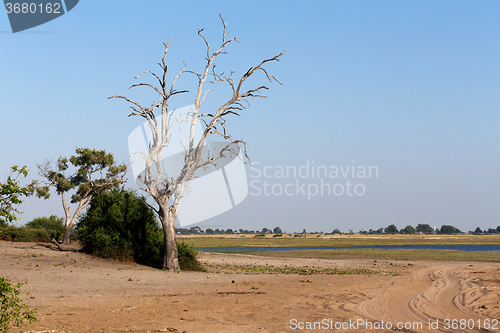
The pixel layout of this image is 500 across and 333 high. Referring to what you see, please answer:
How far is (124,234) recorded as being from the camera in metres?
23.5

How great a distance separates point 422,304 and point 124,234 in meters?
16.7

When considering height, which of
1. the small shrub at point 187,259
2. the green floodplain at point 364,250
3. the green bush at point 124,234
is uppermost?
the green bush at point 124,234

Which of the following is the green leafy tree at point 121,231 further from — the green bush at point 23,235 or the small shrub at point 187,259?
the green bush at point 23,235

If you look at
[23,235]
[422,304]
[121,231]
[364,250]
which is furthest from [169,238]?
[364,250]

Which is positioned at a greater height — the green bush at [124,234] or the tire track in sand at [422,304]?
the green bush at [124,234]

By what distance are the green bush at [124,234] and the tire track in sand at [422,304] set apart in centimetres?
1249

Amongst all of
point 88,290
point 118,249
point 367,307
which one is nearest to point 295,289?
point 367,307

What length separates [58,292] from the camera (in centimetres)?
1360

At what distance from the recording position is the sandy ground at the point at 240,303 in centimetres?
953

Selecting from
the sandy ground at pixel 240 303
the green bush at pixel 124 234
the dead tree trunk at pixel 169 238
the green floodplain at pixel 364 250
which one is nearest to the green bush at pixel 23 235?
the green floodplain at pixel 364 250

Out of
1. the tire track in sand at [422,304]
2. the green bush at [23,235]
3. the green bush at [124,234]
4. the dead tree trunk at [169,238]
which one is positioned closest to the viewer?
the tire track in sand at [422,304]

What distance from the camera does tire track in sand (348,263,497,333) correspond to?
34.6 feet

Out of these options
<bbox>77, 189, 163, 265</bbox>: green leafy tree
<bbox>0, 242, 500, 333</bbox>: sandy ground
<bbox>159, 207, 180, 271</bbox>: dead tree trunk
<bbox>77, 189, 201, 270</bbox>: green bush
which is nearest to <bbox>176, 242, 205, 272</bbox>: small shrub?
<bbox>77, 189, 201, 270</bbox>: green bush

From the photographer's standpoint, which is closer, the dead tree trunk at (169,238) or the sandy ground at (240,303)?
the sandy ground at (240,303)
